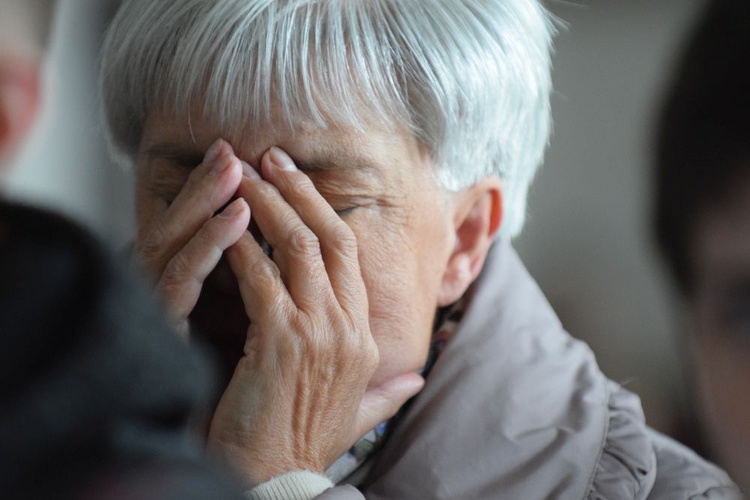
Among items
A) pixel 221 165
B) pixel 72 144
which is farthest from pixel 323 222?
pixel 72 144

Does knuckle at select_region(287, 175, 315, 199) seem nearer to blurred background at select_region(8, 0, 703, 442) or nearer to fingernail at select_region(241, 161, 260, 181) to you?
fingernail at select_region(241, 161, 260, 181)

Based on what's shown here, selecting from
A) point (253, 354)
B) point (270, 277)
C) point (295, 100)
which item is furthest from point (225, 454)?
point (295, 100)

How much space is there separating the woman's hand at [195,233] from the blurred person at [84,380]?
754mm

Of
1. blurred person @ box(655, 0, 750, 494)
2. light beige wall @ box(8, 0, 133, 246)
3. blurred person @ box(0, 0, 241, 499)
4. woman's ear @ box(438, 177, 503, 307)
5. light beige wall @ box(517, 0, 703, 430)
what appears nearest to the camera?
blurred person @ box(0, 0, 241, 499)

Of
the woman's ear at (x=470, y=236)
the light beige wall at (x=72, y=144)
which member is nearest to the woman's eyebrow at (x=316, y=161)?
the woman's ear at (x=470, y=236)

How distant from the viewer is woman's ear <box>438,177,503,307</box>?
138 cm

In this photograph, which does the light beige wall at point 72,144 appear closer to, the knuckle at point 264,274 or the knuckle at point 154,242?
the knuckle at point 154,242

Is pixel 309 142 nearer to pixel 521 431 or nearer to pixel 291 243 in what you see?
pixel 291 243

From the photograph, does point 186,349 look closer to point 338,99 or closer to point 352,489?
point 352,489

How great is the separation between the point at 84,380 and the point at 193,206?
831 millimetres

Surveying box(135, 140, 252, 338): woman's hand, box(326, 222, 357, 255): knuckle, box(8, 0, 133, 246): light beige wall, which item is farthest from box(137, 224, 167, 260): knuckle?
A: box(8, 0, 133, 246): light beige wall

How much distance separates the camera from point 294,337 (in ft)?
3.81

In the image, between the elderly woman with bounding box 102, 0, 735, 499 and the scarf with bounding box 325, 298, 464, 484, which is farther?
the scarf with bounding box 325, 298, 464, 484

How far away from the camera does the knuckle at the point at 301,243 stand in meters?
1.17
